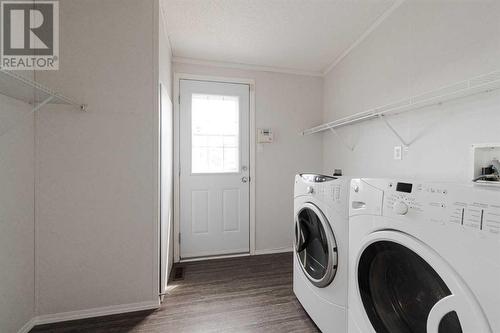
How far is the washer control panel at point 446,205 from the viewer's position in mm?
569

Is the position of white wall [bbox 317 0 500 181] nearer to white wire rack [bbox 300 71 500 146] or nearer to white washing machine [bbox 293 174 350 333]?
white wire rack [bbox 300 71 500 146]

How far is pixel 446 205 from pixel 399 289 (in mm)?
453

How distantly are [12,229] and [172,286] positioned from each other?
1.19m

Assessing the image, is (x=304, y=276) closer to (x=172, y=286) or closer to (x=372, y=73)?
(x=172, y=286)

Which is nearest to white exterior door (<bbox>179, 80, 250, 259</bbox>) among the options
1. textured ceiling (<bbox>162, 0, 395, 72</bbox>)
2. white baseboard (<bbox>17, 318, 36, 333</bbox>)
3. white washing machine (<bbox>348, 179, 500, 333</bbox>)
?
textured ceiling (<bbox>162, 0, 395, 72</bbox>)

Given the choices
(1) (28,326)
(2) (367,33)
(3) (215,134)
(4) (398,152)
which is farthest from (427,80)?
(1) (28,326)

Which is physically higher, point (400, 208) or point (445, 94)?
point (445, 94)

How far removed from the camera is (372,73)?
6.17 feet

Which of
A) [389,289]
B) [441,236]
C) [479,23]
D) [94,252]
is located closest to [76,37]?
[94,252]

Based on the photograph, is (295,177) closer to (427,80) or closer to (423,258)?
(423,258)

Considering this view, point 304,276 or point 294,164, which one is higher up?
point 294,164

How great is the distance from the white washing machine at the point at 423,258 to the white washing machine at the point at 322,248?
0.23ft

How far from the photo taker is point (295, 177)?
1.63m

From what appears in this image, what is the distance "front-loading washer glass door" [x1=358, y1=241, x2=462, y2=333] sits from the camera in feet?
2.40
